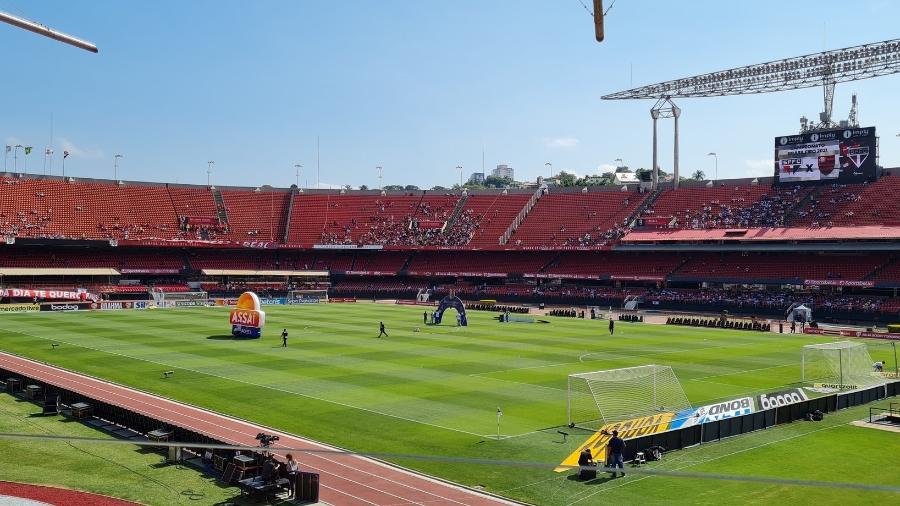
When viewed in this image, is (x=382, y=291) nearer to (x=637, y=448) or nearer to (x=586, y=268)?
(x=586, y=268)

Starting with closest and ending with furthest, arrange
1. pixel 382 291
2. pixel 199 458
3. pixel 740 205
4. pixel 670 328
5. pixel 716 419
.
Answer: pixel 199 458 → pixel 716 419 → pixel 670 328 → pixel 740 205 → pixel 382 291

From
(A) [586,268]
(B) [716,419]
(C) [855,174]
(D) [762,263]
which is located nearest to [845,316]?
(D) [762,263]

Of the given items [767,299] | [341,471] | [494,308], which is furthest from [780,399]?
[494,308]

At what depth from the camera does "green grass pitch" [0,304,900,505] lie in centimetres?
2166

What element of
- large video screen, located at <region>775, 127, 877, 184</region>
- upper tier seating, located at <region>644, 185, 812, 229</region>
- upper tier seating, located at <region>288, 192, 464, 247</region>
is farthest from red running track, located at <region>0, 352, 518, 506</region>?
upper tier seating, located at <region>288, 192, 464, 247</region>

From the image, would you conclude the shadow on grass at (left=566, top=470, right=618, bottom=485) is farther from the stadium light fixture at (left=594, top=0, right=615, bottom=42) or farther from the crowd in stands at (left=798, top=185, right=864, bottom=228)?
the crowd in stands at (left=798, top=185, right=864, bottom=228)

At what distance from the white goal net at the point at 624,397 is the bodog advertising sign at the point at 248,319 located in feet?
87.1

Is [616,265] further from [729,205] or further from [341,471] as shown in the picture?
[341,471]

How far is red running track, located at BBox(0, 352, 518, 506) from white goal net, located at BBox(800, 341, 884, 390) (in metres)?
21.2

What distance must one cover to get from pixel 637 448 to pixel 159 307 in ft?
220

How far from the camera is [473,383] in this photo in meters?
35.2

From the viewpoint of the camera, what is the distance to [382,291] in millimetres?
99812

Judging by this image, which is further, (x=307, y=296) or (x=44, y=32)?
(x=307, y=296)

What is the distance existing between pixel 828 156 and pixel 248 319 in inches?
2466
